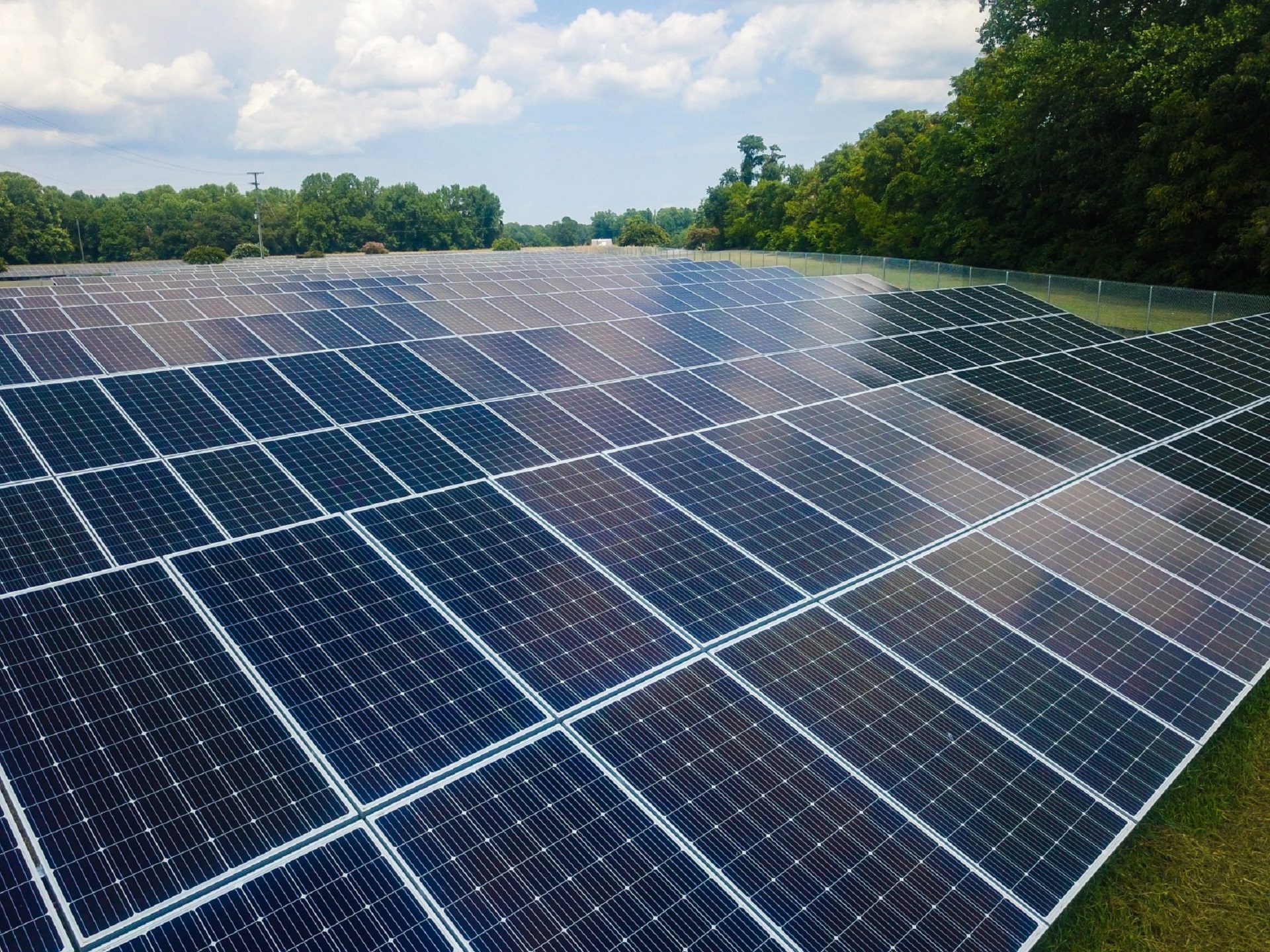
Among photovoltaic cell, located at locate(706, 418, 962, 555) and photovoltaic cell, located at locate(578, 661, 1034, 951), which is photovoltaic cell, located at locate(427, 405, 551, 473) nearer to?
photovoltaic cell, located at locate(706, 418, 962, 555)

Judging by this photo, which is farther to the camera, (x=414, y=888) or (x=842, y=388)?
(x=842, y=388)

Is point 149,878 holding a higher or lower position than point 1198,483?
higher

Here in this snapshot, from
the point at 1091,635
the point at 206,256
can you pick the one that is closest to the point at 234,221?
the point at 206,256

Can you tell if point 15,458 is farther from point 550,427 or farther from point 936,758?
point 936,758

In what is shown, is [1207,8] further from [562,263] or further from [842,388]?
[842,388]

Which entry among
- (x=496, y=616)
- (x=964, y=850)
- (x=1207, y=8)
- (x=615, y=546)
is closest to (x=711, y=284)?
(x=615, y=546)

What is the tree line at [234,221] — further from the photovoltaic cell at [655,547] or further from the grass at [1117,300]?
the photovoltaic cell at [655,547]
